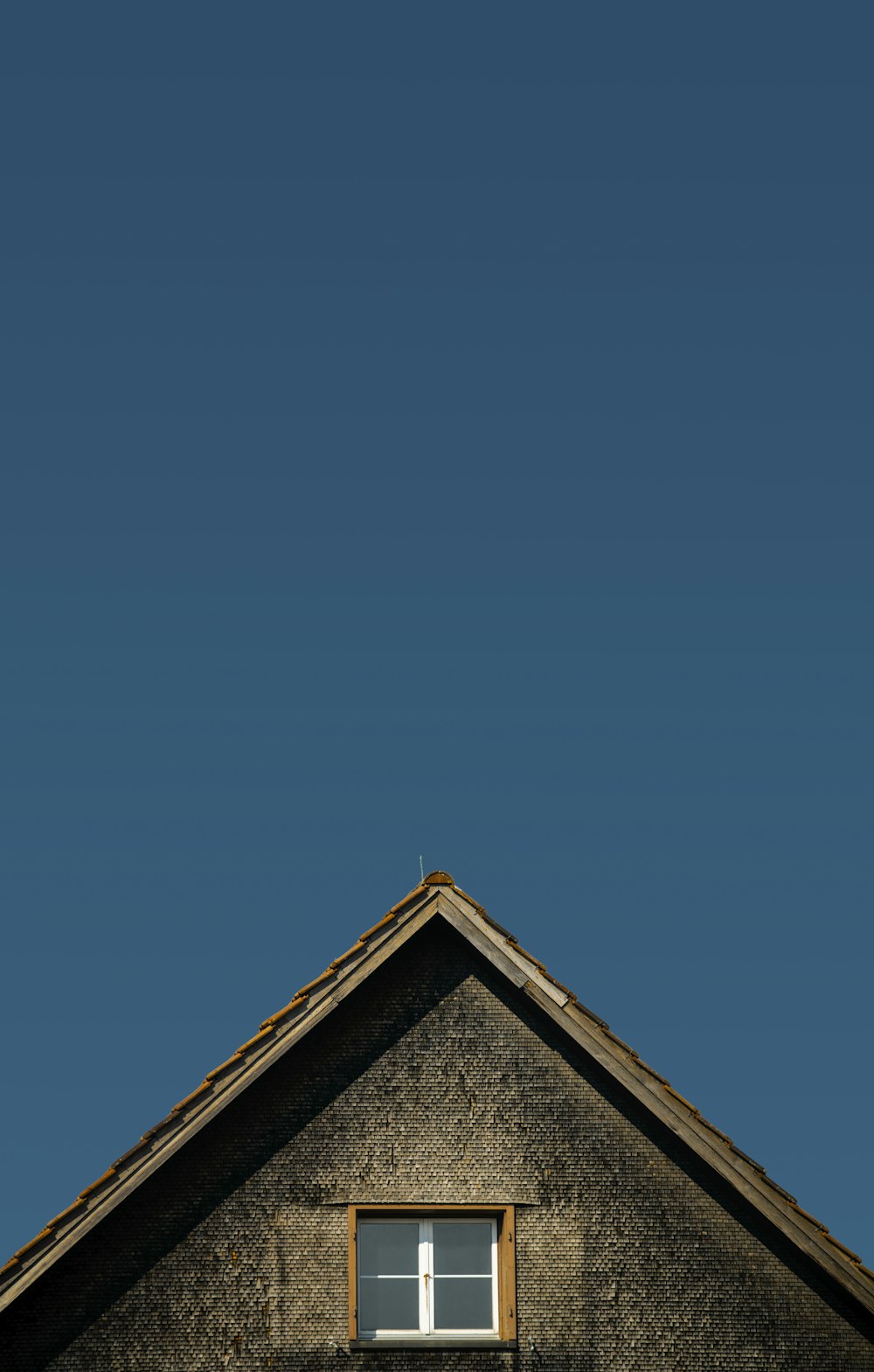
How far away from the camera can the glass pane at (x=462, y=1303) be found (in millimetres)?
18562

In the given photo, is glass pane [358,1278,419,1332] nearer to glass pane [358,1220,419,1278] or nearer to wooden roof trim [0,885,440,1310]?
glass pane [358,1220,419,1278]

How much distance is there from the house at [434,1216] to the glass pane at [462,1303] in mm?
21

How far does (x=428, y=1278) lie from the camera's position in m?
18.7

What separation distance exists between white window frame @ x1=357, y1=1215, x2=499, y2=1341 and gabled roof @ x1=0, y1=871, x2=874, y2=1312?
195 centimetres

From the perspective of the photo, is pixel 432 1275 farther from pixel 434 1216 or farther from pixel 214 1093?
pixel 214 1093

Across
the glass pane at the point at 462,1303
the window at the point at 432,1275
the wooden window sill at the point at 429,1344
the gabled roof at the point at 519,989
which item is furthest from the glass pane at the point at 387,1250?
the gabled roof at the point at 519,989

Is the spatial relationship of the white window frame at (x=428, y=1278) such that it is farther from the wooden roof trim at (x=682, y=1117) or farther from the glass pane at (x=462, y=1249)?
the wooden roof trim at (x=682, y=1117)

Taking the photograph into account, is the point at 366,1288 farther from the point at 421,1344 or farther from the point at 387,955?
the point at 387,955

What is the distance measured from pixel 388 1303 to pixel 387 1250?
496 mm

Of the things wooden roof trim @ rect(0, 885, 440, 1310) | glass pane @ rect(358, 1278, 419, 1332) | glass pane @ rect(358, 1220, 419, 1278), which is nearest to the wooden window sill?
glass pane @ rect(358, 1278, 419, 1332)

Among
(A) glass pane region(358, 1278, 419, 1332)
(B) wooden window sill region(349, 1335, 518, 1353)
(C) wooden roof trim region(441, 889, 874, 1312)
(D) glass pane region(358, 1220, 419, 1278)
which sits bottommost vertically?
(B) wooden window sill region(349, 1335, 518, 1353)

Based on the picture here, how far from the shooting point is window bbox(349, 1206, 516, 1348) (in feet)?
60.5

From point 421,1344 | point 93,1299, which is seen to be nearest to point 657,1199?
point 421,1344

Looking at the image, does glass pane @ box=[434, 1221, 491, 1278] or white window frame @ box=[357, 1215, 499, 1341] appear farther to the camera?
glass pane @ box=[434, 1221, 491, 1278]
